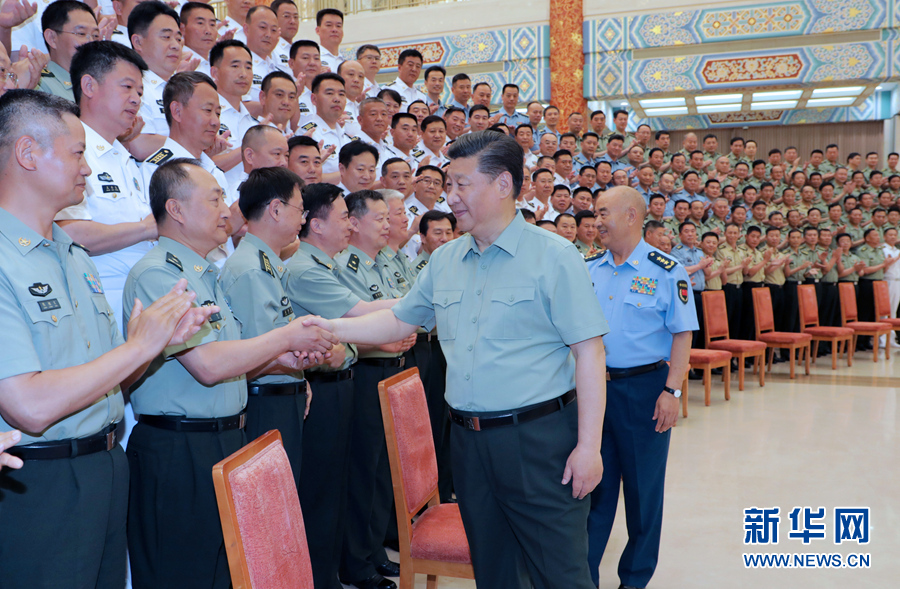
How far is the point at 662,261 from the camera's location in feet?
8.52

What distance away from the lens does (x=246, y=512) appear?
4.14 ft

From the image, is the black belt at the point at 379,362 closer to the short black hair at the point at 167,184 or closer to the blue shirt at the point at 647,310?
the blue shirt at the point at 647,310

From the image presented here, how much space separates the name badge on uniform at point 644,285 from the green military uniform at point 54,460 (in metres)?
1.85

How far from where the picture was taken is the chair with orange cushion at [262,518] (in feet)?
3.99

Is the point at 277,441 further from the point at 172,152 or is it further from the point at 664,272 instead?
the point at 664,272

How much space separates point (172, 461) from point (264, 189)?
36.4 inches

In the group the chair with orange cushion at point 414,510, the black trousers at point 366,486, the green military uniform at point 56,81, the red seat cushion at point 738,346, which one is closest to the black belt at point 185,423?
the chair with orange cushion at point 414,510

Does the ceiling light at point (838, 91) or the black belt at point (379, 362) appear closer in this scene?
the black belt at point (379, 362)

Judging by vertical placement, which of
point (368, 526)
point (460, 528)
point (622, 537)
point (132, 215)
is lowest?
point (622, 537)

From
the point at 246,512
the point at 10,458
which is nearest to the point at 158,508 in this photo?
the point at 246,512

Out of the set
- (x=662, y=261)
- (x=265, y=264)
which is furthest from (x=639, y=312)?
(x=265, y=264)

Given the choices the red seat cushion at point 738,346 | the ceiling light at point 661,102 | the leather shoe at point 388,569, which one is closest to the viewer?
the leather shoe at point 388,569

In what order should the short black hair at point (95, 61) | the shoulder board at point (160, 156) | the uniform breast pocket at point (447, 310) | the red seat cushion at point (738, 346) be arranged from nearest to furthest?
the uniform breast pocket at point (447, 310) < the short black hair at point (95, 61) < the shoulder board at point (160, 156) < the red seat cushion at point (738, 346)

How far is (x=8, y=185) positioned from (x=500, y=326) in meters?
1.12
